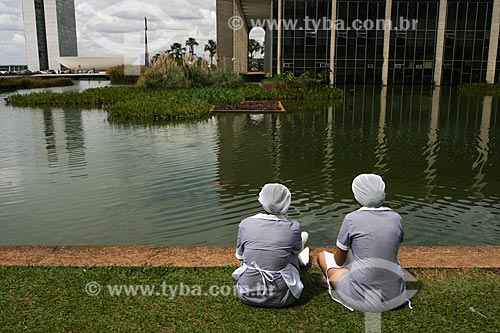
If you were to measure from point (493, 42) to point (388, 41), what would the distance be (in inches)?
330

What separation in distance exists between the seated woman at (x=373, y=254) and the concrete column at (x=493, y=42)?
41274mm

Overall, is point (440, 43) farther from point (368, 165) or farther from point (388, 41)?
point (368, 165)

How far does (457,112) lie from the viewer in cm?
1962

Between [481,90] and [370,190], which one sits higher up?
[370,190]

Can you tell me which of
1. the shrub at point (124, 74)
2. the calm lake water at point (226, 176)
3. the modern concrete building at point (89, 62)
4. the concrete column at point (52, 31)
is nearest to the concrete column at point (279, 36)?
the shrub at point (124, 74)

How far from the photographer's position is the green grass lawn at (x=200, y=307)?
3482mm

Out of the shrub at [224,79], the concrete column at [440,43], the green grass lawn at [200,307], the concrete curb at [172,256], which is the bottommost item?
the green grass lawn at [200,307]

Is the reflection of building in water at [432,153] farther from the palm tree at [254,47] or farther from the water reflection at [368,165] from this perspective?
the palm tree at [254,47]

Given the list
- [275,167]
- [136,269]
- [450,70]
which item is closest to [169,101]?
[275,167]

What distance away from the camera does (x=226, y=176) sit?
8984 millimetres

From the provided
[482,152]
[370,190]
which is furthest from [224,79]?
[370,190]

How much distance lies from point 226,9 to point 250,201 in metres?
44.6

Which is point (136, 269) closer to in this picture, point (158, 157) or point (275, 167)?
point (275, 167)

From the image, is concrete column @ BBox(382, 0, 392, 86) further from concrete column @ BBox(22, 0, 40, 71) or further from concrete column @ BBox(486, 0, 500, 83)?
concrete column @ BBox(22, 0, 40, 71)
